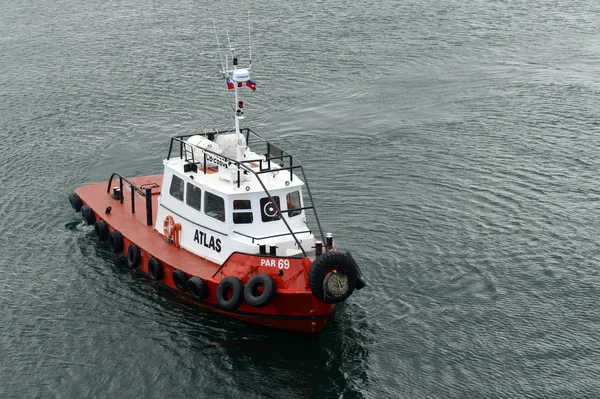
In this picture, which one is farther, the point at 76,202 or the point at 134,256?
the point at 76,202

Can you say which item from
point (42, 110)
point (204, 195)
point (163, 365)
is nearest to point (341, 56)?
point (42, 110)

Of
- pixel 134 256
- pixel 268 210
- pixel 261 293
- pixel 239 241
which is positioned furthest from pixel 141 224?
pixel 261 293

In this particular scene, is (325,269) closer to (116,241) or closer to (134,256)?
(134,256)

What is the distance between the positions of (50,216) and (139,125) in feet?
31.8

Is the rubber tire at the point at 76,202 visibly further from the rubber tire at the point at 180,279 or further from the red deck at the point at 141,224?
the rubber tire at the point at 180,279

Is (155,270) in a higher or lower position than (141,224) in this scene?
lower

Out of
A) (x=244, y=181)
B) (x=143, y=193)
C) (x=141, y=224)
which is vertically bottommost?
(x=141, y=224)

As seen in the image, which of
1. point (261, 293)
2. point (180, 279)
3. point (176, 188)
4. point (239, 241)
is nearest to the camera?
point (261, 293)

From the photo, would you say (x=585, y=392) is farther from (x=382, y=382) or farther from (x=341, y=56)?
(x=341, y=56)

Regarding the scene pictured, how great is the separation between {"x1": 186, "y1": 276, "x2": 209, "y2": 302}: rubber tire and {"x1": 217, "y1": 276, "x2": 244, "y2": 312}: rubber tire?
2.16 feet

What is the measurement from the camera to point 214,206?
77.9 feet

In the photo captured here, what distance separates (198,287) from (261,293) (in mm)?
2005

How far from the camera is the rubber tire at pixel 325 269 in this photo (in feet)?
68.3

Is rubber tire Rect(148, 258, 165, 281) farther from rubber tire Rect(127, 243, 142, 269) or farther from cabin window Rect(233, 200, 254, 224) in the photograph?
cabin window Rect(233, 200, 254, 224)
